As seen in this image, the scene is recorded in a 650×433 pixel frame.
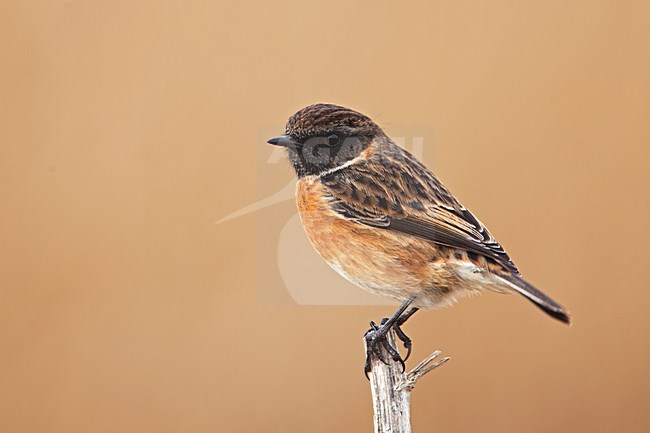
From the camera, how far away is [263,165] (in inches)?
189

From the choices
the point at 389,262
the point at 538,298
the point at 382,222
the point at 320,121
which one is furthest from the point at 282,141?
the point at 538,298

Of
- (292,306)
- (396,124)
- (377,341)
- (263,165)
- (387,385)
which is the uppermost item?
(396,124)

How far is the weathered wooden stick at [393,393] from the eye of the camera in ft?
12.3

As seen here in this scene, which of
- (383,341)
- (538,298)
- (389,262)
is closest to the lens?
(538,298)

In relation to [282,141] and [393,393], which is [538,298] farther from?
[282,141]

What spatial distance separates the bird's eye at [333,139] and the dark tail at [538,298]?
117 centimetres

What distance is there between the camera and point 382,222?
160 inches

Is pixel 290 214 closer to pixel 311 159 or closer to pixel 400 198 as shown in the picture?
pixel 311 159

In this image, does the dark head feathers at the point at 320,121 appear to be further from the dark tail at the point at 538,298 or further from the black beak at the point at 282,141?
the dark tail at the point at 538,298

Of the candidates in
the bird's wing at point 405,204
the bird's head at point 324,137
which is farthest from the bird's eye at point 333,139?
the bird's wing at point 405,204

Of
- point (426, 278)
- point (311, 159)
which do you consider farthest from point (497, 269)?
point (311, 159)

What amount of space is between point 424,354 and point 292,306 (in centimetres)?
104

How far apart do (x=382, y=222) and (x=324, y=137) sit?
573mm

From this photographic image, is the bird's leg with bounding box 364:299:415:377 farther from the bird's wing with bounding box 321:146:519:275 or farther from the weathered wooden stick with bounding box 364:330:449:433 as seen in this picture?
the bird's wing with bounding box 321:146:519:275
